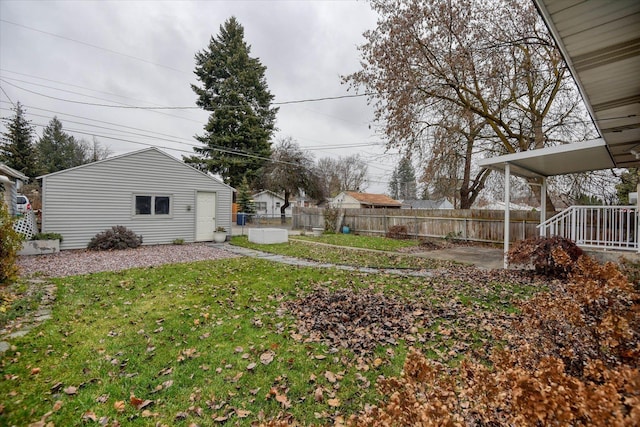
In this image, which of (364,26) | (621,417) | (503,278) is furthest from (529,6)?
(621,417)

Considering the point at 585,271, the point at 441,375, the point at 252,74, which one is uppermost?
the point at 252,74

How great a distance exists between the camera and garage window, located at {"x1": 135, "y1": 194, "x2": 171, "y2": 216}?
11.7 metres

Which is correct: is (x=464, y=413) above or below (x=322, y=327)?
above

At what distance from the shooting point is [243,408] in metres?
2.48

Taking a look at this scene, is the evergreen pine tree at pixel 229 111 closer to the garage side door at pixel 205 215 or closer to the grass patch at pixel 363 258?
the garage side door at pixel 205 215

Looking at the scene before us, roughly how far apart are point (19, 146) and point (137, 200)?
24839 mm

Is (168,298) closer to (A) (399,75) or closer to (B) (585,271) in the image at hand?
(B) (585,271)

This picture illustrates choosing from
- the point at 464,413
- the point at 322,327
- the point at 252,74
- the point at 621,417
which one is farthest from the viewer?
the point at 252,74

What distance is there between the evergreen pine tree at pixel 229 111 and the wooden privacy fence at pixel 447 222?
12567 mm

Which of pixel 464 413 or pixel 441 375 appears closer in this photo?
pixel 464 413

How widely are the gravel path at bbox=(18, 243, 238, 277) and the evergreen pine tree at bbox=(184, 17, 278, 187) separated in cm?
1761

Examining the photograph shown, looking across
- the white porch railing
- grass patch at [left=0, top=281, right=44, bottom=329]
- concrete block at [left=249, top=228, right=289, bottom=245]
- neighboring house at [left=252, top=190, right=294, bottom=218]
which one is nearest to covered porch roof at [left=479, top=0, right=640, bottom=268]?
the white porch railing

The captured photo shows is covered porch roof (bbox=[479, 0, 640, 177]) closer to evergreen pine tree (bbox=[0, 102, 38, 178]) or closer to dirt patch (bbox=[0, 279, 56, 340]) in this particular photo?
dirt patch (bbox=[0, 279, 56, 340])

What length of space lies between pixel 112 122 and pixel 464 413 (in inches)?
1042
